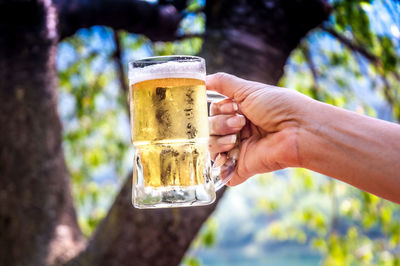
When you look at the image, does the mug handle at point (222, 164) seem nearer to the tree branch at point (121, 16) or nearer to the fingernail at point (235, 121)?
the fingernail at point (235, 121)

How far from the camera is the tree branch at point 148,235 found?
6.95 ft

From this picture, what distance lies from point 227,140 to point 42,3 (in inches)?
62.5

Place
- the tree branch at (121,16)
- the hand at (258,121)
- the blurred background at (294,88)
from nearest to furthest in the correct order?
1. the hand at (258,121)
2. the tree branch at (121,16)
3. the blurred background at (294,88)

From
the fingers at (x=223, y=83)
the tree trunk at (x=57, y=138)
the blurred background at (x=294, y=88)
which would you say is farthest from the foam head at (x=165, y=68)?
the blurred background at (x=294, y=88)

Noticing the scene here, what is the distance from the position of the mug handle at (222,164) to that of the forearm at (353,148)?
0.20 meters

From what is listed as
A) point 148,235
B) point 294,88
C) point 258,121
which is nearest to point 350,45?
point 294,88

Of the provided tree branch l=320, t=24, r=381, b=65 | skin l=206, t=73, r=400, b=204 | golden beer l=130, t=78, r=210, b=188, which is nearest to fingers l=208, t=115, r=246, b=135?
skin l=206, t=73, r=400, b=204

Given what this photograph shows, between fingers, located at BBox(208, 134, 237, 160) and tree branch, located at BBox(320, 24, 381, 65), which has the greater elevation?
fingers, located at BBox(208, 134, 237, 160)

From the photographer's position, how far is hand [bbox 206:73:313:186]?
1.30 m

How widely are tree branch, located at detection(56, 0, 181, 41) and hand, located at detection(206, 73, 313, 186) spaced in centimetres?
152

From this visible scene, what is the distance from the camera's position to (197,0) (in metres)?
3.92

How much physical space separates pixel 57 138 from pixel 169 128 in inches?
58.4

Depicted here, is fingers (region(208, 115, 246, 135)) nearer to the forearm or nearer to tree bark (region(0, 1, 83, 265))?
the forearm

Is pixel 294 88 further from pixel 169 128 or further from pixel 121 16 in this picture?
pixel 169 128
